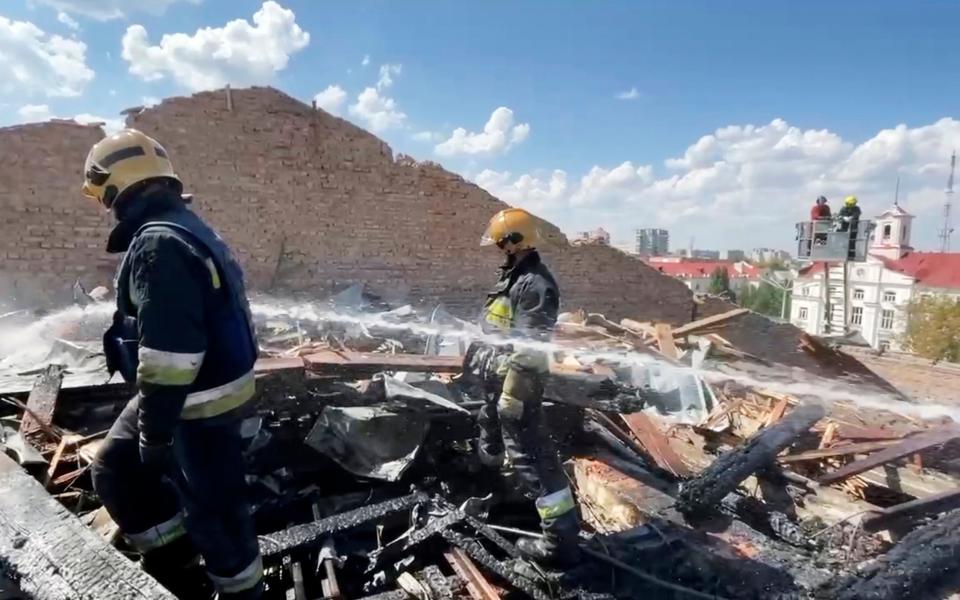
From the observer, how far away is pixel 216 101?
9844mm

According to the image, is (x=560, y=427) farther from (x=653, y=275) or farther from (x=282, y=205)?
(x=653, y=275)

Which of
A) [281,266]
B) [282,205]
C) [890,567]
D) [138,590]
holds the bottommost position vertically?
[890,567]

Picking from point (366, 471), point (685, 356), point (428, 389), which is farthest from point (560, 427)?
point (685, 356)

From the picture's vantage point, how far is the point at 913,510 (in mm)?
3477

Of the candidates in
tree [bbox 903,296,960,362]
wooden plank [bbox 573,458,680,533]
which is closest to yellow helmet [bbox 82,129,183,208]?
wooden plank [bbox 573,458,680,533]

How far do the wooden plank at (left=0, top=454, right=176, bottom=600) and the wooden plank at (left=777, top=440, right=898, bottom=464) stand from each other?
4.59 m

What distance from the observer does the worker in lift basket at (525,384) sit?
281 cm

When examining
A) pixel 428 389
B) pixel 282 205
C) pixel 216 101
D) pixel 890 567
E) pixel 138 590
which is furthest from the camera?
pixel 282 205

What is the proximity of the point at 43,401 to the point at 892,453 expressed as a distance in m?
5.74

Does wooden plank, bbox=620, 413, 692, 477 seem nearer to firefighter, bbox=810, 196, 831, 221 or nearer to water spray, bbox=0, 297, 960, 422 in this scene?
water spray, bbox=0, 297, 960, 422

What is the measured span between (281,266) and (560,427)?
7.89m

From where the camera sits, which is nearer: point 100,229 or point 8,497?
point 8,497

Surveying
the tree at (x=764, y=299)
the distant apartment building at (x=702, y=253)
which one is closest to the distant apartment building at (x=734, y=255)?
the distant apartment building at (x=702, y=253)

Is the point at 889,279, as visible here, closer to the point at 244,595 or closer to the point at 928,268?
the point at 928,268
